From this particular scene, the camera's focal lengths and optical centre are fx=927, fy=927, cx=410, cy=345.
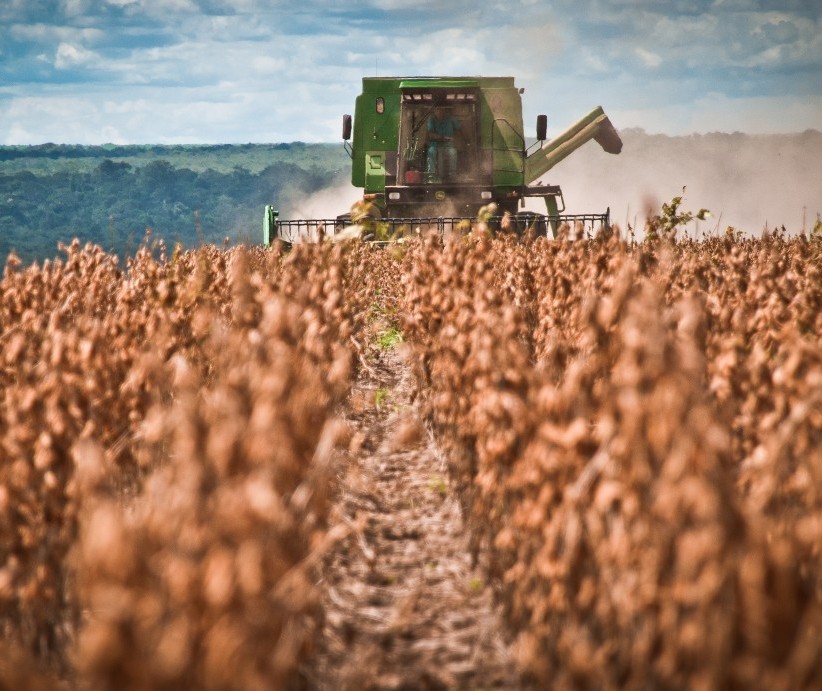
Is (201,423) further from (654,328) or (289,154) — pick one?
(289,154)

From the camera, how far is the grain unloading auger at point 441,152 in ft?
44.5

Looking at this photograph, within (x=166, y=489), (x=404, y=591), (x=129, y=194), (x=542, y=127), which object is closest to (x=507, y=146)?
(x=542, y=127)

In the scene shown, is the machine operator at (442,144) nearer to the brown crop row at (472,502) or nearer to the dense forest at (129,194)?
the brown crop row at (472,502)

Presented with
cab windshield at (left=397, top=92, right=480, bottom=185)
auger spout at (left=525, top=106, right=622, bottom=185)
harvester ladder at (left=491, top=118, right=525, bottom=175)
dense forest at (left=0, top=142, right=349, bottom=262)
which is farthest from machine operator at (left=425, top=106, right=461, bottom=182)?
dense forest at (left=0, top=142, right=349, bottom=262)

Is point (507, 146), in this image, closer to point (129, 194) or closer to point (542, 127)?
point (542, 127)

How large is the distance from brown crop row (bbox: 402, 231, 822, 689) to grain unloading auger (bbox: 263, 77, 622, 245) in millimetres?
9730

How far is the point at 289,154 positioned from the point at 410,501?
325ft

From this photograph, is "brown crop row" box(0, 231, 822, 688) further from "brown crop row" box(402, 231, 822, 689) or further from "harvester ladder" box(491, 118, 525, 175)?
"harvester ladder" box(491, 118, 525, 175)

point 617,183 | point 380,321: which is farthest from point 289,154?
point 380,321

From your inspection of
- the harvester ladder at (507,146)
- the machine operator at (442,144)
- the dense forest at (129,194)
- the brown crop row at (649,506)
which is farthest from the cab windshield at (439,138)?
the dense forest at (129,194)

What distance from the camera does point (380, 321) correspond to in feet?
32.7

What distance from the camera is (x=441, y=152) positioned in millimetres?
14055

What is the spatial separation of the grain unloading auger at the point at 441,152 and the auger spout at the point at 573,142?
10 centimetres

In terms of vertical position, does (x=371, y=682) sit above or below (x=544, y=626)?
below
